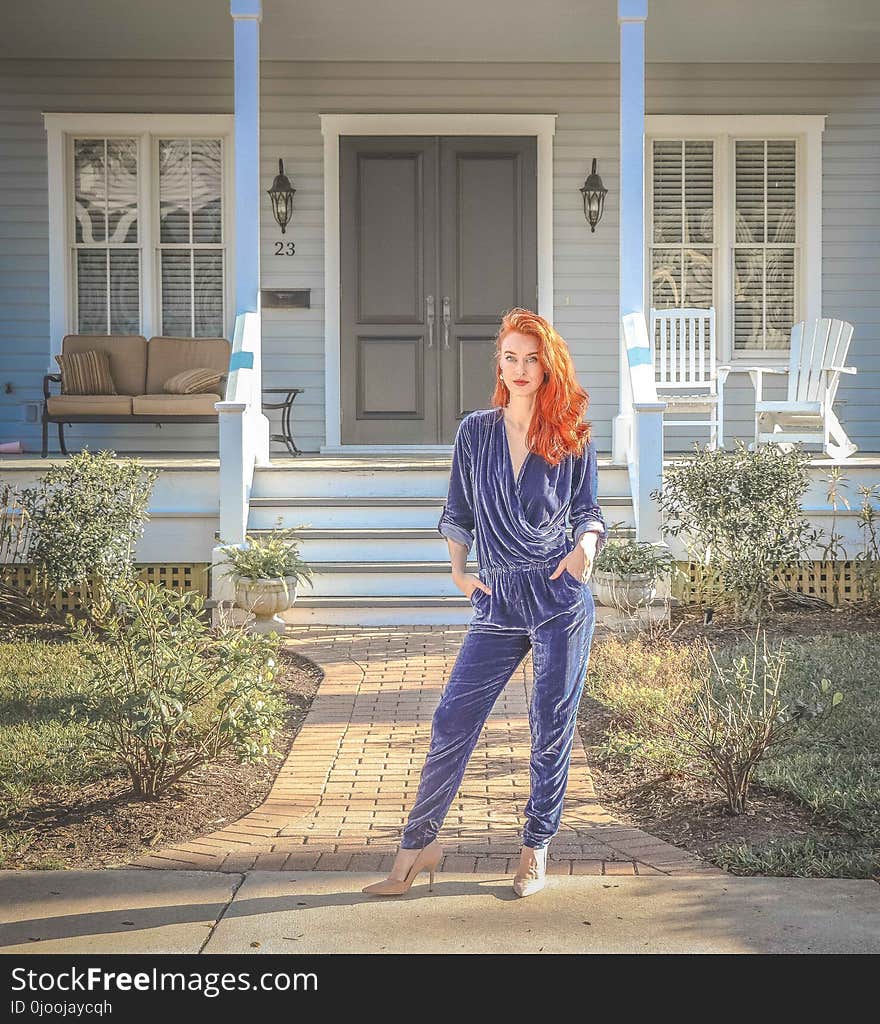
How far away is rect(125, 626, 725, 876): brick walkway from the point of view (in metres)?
3.90

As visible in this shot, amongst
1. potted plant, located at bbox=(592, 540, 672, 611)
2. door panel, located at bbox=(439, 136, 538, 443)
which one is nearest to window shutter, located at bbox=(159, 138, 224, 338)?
door panel, located at bbox=(439, 136, 538, 443)

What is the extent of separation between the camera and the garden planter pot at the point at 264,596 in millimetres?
7340

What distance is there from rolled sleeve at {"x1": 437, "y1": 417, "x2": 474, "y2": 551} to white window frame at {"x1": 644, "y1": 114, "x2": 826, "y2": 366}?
7.39 m

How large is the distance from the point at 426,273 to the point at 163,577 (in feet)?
11.4

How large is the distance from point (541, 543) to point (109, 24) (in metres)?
7.38

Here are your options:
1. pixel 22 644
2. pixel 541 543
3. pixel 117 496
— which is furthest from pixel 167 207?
pixel 541 543

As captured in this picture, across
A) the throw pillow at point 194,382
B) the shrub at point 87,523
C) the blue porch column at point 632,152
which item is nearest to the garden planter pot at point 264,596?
the shrub at point 87,523

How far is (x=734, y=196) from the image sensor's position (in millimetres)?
10797

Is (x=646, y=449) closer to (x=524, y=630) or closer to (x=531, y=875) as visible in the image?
(x=524, y=630)

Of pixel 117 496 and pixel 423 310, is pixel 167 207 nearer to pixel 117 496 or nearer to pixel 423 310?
pixel 423 310

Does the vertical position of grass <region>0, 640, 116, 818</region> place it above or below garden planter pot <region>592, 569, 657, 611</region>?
below

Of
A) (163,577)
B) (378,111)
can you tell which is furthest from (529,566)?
(378,111)

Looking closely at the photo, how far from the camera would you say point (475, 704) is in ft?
11.5

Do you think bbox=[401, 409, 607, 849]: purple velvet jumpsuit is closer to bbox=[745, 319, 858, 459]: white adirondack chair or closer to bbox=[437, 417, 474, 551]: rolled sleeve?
bbox=[437, 417, 474, 551]: rolled sleeve
